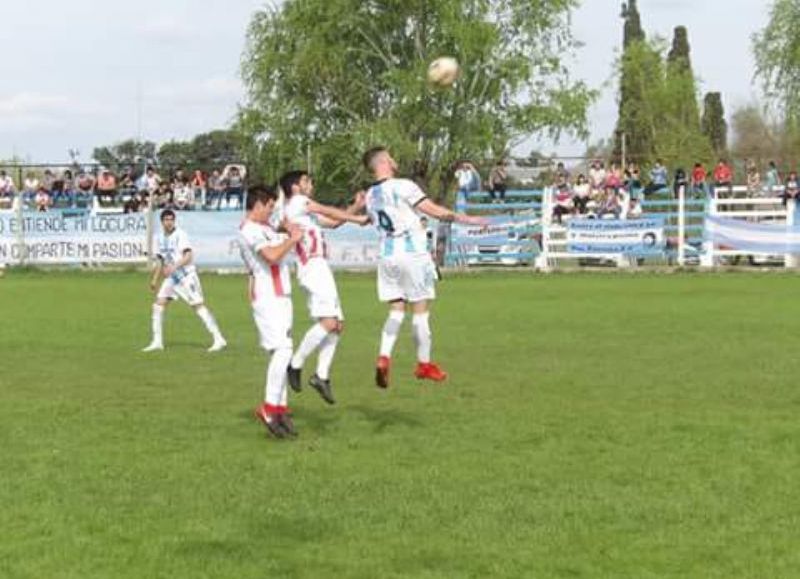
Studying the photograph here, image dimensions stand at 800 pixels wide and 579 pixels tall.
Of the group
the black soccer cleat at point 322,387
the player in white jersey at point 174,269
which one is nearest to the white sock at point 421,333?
the black soccer cleat at point 322,387

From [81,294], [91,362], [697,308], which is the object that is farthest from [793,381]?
[81,294]

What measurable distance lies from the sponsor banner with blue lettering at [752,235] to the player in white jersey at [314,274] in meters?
24.7

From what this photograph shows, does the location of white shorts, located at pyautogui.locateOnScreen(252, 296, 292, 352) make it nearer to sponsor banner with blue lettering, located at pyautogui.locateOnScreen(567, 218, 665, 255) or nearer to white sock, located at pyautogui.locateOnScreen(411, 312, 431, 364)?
white sock, located at pyautogui.locateOnScreen(411, 312, 431, 364)

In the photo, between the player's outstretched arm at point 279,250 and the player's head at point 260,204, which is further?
the player's head at point 260,204

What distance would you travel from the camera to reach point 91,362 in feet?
51.3

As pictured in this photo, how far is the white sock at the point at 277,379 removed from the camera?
10000 mm

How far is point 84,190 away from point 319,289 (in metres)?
33.0

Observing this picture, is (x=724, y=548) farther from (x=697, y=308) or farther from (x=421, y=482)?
(x=697, y=308)

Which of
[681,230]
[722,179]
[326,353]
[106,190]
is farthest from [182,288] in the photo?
[106,190]

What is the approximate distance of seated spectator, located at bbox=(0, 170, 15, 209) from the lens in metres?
Answer: 41.7

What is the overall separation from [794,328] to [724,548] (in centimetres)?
1250

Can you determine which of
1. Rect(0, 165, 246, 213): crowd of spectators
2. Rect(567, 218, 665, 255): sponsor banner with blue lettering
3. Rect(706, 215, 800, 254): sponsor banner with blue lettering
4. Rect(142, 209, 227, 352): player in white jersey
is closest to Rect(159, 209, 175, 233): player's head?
Rect(142, 209, 227, 352): player in white jersey

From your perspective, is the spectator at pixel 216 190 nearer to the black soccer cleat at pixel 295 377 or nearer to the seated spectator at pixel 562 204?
the seated spectator at pixel 562 204

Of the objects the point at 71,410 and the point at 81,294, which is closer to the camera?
the point at 71,410
